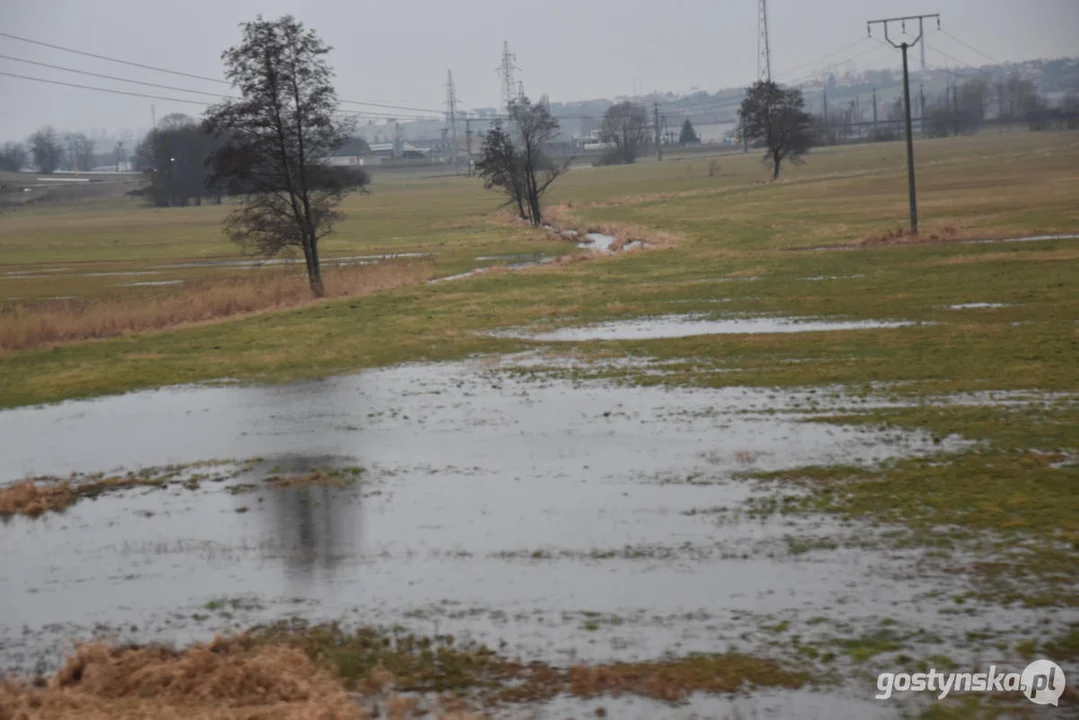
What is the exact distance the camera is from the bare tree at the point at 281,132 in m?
46.6

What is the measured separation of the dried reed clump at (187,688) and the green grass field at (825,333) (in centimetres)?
509

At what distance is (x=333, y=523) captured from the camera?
1459cm

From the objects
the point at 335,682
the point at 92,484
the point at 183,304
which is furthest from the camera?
the point at 183,304

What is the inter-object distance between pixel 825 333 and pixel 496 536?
51.5 feet

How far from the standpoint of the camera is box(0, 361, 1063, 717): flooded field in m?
10.3

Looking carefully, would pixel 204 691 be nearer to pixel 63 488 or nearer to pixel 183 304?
pixel 63 488

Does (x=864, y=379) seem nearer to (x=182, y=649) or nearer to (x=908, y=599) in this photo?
(x=908, y=599)

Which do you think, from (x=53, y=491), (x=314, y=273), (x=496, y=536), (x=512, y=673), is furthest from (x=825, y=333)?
(x=314, y=273)

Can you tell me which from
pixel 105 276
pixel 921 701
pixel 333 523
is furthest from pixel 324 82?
pixel 921 701

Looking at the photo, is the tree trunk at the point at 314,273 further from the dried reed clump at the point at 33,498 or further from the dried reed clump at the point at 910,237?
the dried reed clump at the point at 33,498

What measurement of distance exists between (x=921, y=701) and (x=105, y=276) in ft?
209

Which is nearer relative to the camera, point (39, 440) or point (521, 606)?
point (521, 606)

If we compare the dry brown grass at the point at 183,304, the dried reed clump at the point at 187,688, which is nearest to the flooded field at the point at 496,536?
the dried reed clump at the point at 187,688

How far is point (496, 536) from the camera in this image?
1357cm
